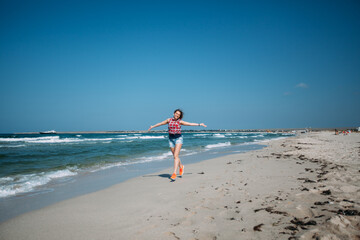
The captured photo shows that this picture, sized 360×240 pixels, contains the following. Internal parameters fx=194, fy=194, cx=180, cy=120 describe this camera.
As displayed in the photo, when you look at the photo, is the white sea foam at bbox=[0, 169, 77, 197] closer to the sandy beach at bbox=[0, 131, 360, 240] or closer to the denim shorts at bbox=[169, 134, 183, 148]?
the sandy beach at bbox=[0, 131, 360, 240]

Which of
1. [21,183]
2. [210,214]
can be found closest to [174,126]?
[210,214]

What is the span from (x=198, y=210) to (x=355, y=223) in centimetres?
222

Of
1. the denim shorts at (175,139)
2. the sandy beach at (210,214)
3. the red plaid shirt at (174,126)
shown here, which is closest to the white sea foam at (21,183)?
the sandy beach at (210,214)

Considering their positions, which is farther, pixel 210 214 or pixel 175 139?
pixel 175 139

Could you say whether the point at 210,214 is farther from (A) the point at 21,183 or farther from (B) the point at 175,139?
(A) the point at 21,183

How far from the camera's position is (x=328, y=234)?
2.30 meters

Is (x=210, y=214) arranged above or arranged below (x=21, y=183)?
above

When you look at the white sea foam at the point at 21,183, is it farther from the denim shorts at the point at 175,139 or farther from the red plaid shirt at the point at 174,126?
the red plaid shirt at the point at 174,126

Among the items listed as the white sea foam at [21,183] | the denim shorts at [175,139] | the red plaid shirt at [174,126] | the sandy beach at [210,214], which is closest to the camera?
the sandy beach at [210,214]

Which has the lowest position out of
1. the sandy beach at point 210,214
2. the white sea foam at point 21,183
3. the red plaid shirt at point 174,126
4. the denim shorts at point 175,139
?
the white sea foam at point 21,183

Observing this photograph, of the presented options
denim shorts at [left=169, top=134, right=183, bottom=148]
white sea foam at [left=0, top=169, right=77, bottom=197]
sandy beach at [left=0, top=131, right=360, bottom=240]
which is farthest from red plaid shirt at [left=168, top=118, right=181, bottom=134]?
white sea foam at [left=0, top=169, right=77, bottom=197]

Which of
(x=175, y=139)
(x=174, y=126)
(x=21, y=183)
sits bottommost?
(x=21, y=183)

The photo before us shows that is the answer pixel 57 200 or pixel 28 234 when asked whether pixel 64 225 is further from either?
pixel 57 200

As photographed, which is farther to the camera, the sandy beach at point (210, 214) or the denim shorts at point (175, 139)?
the denim shorts at point (175, 139)
